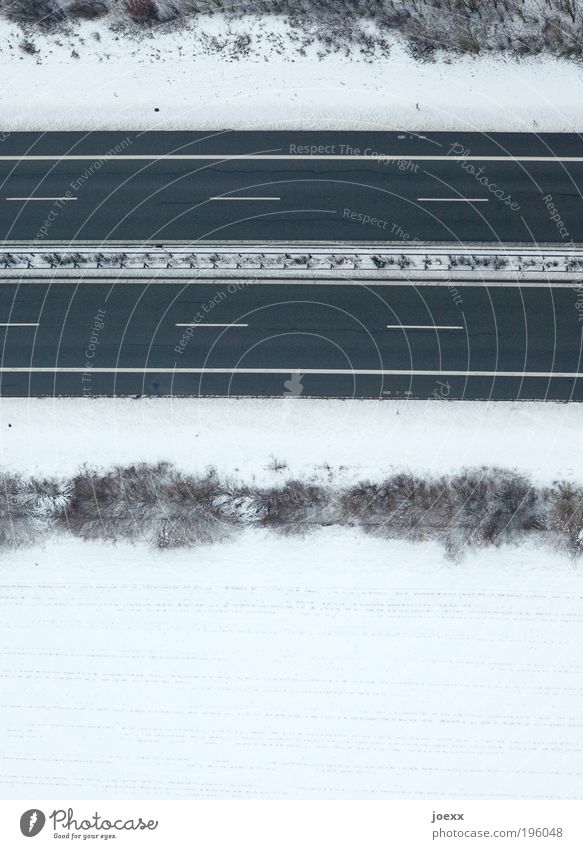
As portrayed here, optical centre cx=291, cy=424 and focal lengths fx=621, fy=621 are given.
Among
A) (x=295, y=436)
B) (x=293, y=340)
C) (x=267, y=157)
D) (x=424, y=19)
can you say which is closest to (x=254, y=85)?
(x=267, y=157)

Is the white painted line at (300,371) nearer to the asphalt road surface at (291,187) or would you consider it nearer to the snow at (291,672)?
the asphalt road surface at (291,187)

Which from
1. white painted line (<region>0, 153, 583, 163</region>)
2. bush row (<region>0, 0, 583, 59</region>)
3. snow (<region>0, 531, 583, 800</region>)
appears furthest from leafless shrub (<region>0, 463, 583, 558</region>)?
bush row (<region>0, 0, 583, 59</region>)

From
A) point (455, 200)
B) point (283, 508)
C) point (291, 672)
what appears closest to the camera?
point (283, 508)

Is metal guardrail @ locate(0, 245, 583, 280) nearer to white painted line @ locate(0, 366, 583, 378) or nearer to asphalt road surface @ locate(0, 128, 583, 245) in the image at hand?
asphalt road surface @ locate(0, 128, 583, 245)

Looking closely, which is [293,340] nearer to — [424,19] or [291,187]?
[291,187]

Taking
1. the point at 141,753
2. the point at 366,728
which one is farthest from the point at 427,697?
the point at 141,753

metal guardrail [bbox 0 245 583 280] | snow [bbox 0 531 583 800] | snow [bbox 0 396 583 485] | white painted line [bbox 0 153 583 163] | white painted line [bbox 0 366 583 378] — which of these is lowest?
snow [bbox 0 531 583 800]
